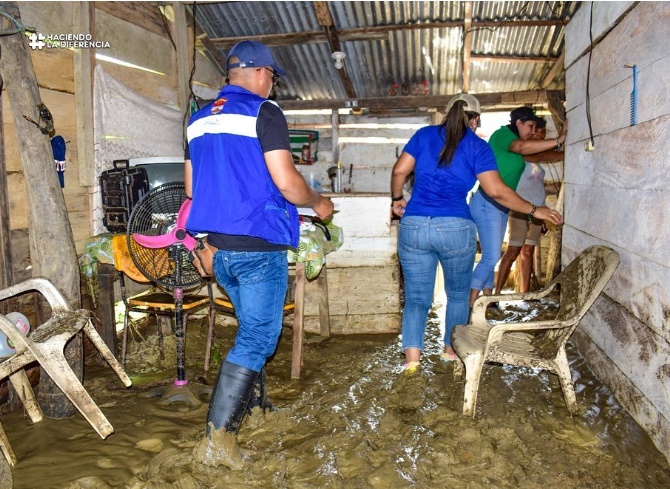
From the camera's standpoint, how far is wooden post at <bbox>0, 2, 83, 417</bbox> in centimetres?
304

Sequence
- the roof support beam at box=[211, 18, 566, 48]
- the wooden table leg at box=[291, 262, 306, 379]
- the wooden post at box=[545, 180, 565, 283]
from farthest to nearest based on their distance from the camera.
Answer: the roof support beam at box=[211, 18, 566, 48], the wooden post at box=[545, 180, 565, 283], the wooden table leg at box=[291, 262, 306, 379]

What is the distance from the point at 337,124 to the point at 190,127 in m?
8.07

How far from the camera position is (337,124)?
404 inches

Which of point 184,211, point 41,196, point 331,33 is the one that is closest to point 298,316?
point 184,211

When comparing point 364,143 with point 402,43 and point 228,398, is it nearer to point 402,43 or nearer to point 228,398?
point 402,43

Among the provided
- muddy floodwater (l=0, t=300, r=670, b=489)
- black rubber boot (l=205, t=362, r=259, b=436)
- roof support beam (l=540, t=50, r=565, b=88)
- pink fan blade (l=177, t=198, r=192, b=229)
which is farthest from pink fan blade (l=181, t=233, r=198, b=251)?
roof support beam (l=540, t=50, r=565, b=88)

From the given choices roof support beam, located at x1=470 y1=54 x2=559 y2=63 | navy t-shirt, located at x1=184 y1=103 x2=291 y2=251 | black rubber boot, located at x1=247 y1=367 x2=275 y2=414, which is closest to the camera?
navy t-shirt, located at x1=184 y1=103 x2=291 y2=251

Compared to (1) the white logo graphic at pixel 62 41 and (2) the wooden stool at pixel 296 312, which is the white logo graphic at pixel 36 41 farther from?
(2) the wooden stool at pixel 296 312

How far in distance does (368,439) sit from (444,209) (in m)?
1.57

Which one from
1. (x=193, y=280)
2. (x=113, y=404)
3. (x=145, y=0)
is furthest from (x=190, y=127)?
(x=145, y=0)

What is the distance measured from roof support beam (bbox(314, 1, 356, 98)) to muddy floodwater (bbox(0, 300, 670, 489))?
5.75 metres

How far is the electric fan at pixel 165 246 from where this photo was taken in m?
3.12

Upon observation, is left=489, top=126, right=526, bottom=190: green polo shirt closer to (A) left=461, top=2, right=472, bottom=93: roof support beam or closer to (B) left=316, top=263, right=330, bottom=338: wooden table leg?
(B) left=316, top=263, right=330, bottom=338: wooden table leg

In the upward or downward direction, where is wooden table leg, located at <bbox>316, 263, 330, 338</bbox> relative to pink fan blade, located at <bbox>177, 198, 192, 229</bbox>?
downward
